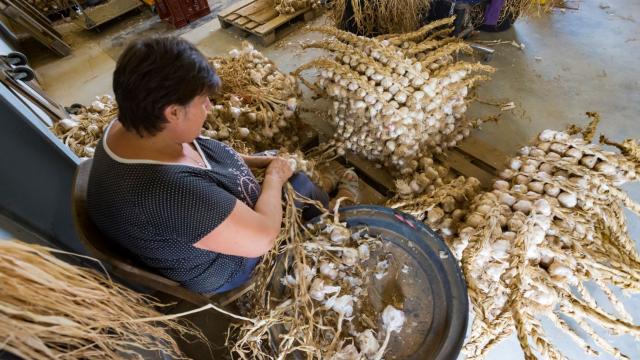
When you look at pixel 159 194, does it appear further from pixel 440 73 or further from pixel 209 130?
pixel 440 73

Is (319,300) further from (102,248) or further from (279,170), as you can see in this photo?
(102,248)

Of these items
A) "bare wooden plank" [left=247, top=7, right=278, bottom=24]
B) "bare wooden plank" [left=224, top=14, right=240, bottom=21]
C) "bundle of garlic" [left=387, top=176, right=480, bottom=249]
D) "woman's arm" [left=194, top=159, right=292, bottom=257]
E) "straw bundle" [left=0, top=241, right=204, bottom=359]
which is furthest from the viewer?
"bare wooden plank" [left=224, top=14, right=240, bottom=21]

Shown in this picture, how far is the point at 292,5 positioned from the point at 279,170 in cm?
293

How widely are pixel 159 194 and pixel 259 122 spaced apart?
126cm

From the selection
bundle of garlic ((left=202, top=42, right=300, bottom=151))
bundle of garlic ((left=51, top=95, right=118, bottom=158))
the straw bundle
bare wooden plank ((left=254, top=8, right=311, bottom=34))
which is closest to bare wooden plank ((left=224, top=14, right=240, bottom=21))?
bare wooden plank ((left=254, top=8, right=311, bottom=34))

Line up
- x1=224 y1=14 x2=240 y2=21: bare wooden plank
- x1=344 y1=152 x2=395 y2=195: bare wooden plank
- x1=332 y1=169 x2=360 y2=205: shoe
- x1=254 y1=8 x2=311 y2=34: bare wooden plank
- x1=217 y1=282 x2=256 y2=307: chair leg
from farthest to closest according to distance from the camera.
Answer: x1=224 y1=14 x2=240 y2=21: bare wooden plank → x1=254 y1=8 x2=311 y2=34: bare wooden plank → x1=344 y1=152 x2=395 y2=195: bare wooden plank → x1=332 y1=169 x2=360 y2=205: shoe → x1=217 y1=282 x2=256 y2=307: chair leg

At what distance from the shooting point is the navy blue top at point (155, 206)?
3.15ft

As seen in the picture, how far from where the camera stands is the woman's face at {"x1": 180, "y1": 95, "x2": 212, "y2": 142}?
1.01 m

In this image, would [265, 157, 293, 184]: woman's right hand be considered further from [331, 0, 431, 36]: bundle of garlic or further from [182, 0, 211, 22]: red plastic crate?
[182, 0, 211, 22]: red plastic crate

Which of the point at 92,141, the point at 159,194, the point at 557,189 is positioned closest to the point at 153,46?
the point at 159,194

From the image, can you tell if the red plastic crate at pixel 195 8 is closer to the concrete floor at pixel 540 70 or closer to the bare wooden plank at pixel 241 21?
the concrete floor at pixel 540 70

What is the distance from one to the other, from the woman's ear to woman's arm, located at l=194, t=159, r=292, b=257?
311 mm

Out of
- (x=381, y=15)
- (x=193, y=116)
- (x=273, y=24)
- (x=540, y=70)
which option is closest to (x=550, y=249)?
(x=193, y=116)

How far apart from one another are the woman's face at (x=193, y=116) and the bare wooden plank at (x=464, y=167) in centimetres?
147
